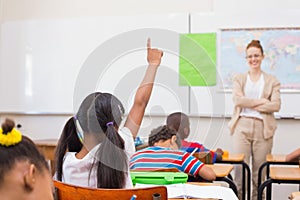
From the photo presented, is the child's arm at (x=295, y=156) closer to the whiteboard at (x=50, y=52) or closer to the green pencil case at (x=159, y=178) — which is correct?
the green pencil case at (x=159, y=178)

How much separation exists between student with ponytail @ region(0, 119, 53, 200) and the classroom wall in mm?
3176

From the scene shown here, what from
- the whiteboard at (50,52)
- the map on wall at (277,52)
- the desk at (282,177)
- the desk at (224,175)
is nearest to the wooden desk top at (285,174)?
the desk at (282,177)

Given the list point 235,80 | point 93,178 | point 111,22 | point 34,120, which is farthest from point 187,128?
point 34,120

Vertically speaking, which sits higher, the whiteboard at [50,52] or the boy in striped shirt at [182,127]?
the whiteboard at [50,52]

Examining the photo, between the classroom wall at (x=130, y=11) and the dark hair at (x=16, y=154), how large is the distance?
317cm

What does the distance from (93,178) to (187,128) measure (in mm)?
557

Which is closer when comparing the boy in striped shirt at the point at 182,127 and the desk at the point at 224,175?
the boy in striped shirt at the point at 182,127

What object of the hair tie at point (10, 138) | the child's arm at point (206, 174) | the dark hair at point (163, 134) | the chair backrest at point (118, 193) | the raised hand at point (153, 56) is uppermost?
the raised hand at point (153, 56)

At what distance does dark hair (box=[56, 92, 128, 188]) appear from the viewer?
1662 millimetres

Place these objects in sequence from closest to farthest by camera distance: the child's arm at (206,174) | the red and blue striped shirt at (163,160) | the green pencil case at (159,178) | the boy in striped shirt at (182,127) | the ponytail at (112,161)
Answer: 1. the ponytail at (112,161)
2. the green pencil case at (159,178)
3. the boy in striped shirt at (182,127)
4. the red and blue striped shirt at (163,160)
5. the child's arm at (206,174)

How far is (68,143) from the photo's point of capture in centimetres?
188

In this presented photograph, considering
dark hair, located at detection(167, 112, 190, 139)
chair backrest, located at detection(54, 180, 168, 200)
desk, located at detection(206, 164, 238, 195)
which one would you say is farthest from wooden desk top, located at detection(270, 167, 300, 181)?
chair backrest, located at detection(54, 180, 168, 200)

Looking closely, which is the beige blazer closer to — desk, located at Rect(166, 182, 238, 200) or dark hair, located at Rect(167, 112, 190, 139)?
dark hair, located at Rect(167, 112, 190, 139)

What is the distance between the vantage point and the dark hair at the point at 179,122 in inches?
85.2
